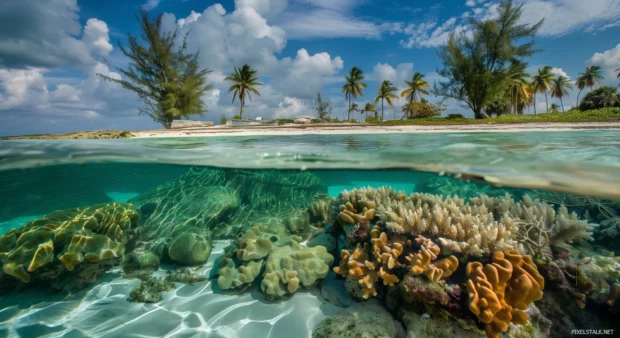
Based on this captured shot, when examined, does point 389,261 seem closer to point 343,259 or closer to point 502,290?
point 343,259

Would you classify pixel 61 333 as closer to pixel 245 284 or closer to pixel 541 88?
pixel 245 284

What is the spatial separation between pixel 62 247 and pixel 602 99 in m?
63.1

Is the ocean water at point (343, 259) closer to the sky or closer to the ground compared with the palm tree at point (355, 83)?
closer to the ground

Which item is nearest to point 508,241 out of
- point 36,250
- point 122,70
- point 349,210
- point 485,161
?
point 485,161

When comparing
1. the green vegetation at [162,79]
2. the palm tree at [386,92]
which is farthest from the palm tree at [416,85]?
the green vegetation at [162,79]

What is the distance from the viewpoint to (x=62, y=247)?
569 cm

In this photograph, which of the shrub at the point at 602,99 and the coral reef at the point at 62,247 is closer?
the coral reef at the point at 62,247

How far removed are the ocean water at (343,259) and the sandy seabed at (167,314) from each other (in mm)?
29

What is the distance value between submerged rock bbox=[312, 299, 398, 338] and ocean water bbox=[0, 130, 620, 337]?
0.08ft

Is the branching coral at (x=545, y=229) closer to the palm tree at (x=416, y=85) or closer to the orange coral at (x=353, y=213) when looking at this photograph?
the orange coral at (x=353, y=213)

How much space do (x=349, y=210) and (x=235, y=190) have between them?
5159mm

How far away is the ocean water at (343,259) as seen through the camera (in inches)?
161

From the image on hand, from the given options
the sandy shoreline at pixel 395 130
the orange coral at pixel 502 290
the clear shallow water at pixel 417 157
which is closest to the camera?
the orange coral at pixel 502 290

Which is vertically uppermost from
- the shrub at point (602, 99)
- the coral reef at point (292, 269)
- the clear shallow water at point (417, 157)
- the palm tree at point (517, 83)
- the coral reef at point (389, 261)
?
the palm tree at point (517, 83)
